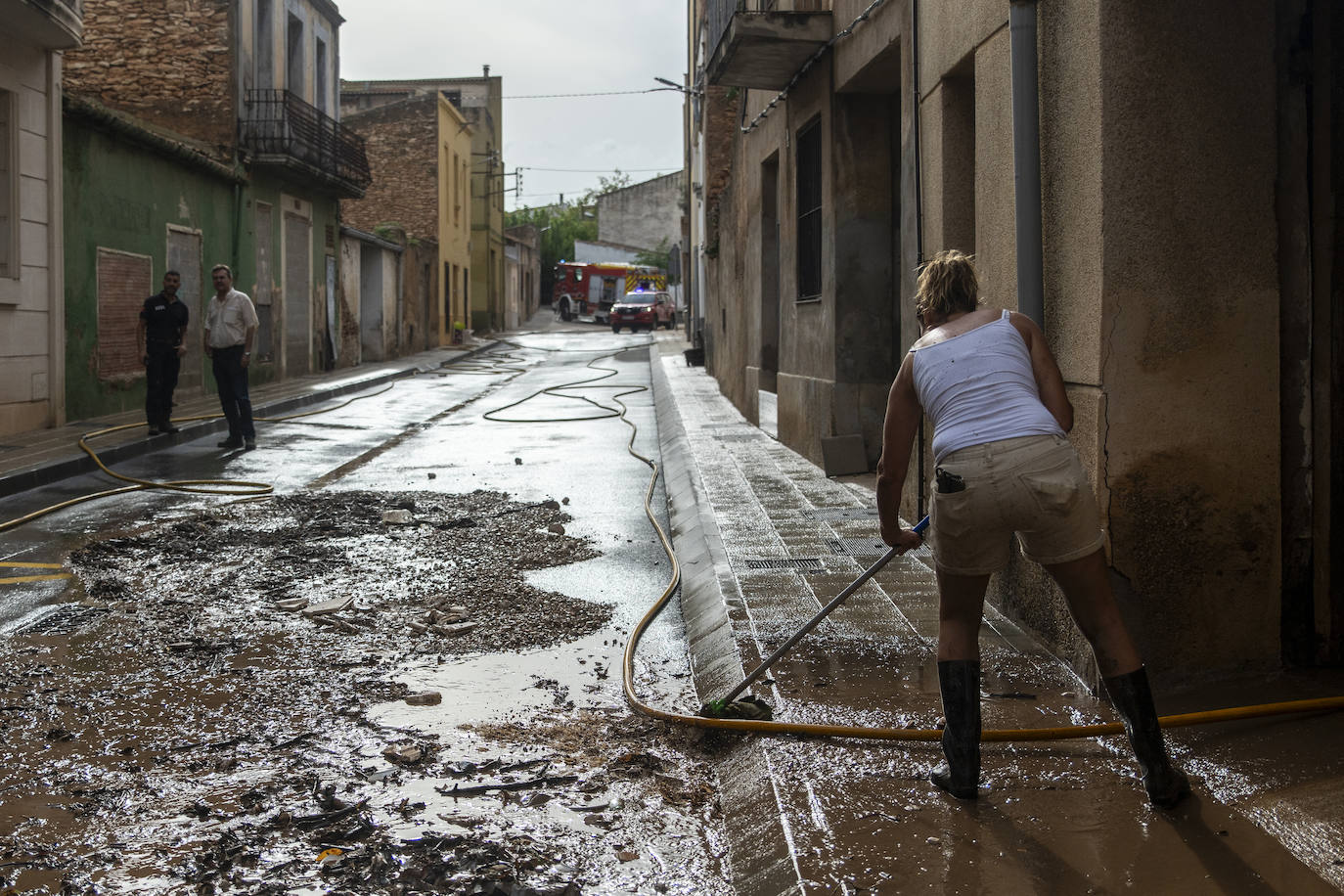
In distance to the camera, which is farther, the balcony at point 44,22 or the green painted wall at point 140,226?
the green painted wall at point 140,226

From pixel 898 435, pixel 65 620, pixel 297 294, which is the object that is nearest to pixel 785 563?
pixel 898 435

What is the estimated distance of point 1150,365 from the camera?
4246mm

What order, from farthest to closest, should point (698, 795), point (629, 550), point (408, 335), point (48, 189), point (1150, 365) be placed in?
1. point (408, 335)
2. point (48, 189)
3. point (629, 550)
4. point (1150, 365)
5. point (698, 795)

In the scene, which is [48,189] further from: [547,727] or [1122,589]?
[1122,589]

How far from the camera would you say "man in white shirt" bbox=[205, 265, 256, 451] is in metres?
12.7

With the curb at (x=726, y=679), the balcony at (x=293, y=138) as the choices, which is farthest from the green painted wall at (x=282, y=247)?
the curb at (x=726, y=679)

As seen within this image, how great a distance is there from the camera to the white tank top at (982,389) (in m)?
3.38

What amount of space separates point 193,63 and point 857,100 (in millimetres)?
15692

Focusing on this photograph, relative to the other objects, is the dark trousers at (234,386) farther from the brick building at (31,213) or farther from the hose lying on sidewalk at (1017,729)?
the hose lying on sidewalk at (1017,729)

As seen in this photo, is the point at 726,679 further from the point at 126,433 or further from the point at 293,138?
the point at 293,138

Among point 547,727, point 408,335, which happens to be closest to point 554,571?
point 547,727

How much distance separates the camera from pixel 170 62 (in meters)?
21.6

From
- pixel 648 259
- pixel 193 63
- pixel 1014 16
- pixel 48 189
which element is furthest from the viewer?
pixel 648 259

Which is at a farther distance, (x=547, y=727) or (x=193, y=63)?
(x=193, y=63)
